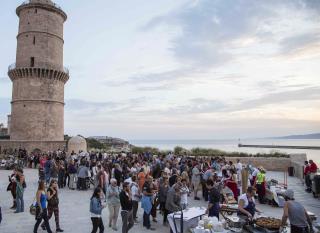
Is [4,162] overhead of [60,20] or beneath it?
beneath

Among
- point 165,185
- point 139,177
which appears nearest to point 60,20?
point 139,177

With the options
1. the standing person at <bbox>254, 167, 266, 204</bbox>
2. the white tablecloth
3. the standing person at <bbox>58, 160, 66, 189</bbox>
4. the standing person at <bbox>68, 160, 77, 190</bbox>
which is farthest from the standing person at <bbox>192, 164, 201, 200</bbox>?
the standing person at <bbox>58, 160, 66, 189</bbox>

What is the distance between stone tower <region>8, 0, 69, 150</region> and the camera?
1273 inches

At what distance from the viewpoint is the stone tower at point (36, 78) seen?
106ft

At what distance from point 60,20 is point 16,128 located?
1312cm

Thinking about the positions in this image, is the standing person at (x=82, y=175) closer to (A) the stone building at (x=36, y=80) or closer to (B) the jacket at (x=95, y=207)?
(B) the jacket at (x=95, y=207)

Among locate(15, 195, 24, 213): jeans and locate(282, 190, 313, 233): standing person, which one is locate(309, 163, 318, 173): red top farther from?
locate(15, 195, 24, 213): jeans

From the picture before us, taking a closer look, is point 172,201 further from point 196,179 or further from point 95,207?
point 196,179

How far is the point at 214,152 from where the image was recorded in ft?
97.3

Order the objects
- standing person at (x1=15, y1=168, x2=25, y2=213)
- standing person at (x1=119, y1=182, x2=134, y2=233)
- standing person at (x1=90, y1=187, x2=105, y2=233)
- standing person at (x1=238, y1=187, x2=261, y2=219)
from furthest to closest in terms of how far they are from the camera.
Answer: standing person at (x1=15, y1=168, x2=25, y2=213)
standing person at (x1=119, y1=182, x2=134, y2=233)
standing person at (x1=90, y1=187, x2=105, y2=233)
standing person at (x1=238, y1=187, x2=261, y2=219)

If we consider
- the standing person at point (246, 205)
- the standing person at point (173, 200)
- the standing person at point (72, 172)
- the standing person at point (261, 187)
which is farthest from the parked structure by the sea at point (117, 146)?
the standing person at point (246, 205)

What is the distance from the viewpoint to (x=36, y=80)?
32.7m

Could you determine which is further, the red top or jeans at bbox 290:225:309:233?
the red top

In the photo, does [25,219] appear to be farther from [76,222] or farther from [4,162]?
[4,162]
